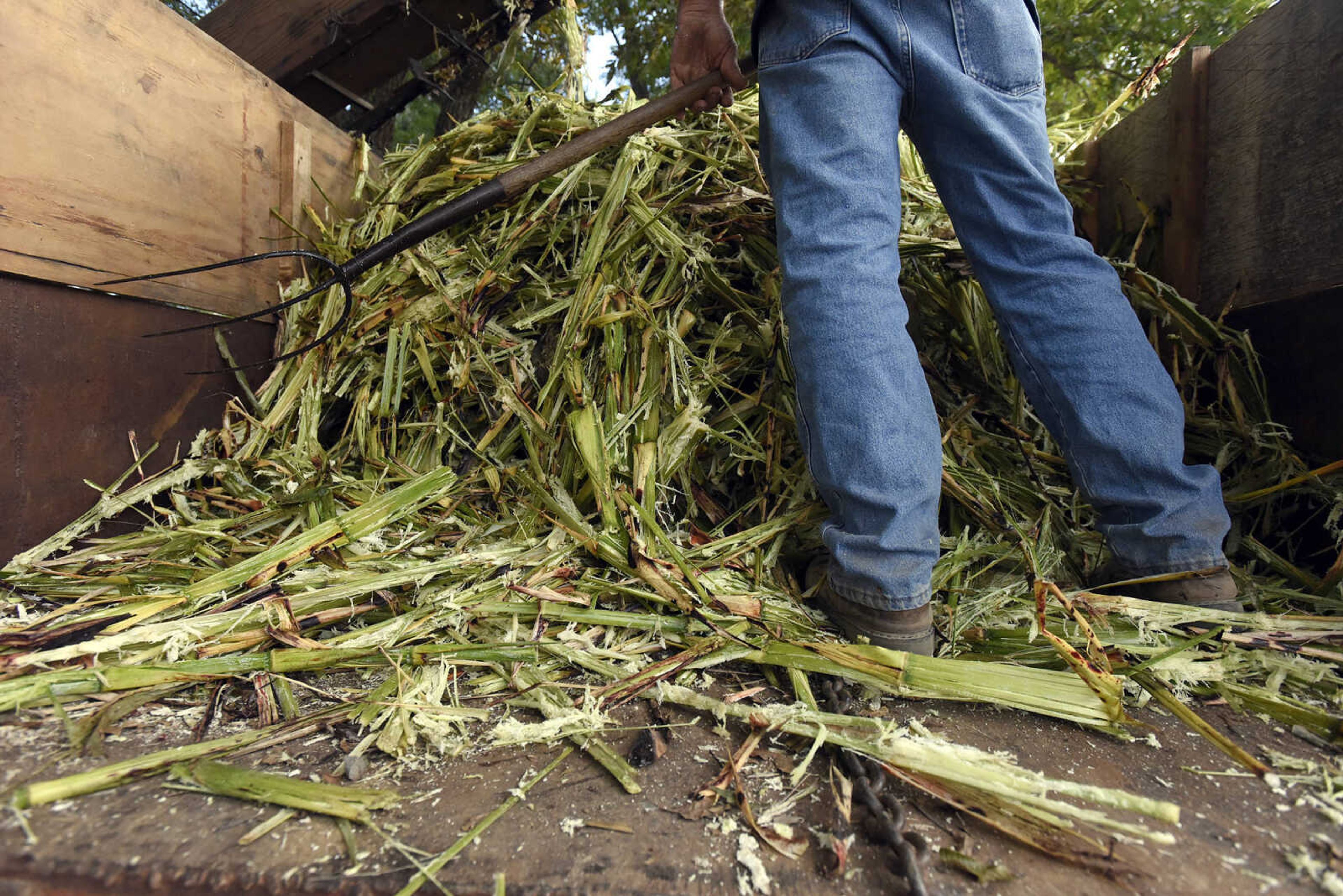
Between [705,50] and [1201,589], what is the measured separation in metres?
1.72

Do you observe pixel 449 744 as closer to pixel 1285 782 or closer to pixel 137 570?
pixel 137 570

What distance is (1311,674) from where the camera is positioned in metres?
1.08

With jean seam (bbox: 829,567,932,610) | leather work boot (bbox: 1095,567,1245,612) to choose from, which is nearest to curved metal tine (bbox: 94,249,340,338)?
jean seam (bbox: 829,567,932,610)

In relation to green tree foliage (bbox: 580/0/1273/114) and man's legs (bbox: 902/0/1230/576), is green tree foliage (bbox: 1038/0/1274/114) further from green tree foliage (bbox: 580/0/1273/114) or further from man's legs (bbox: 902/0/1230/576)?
man's legs (bbox: 902/0/1230/576)

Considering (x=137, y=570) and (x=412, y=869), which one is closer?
(x=412, y=869)

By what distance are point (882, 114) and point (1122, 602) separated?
1.05m

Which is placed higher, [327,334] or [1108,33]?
[1108,33]

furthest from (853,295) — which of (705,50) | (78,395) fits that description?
(78,395)

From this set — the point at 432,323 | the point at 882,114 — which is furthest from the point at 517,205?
the point at 882,114

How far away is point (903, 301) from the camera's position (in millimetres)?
1380

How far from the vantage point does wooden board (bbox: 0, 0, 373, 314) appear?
1.41 metres

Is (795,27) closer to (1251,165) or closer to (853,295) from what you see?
(853,295)

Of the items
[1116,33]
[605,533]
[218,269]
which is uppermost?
[1116,33]

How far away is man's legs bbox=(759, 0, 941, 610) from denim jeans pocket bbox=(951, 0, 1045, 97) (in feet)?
0.44
